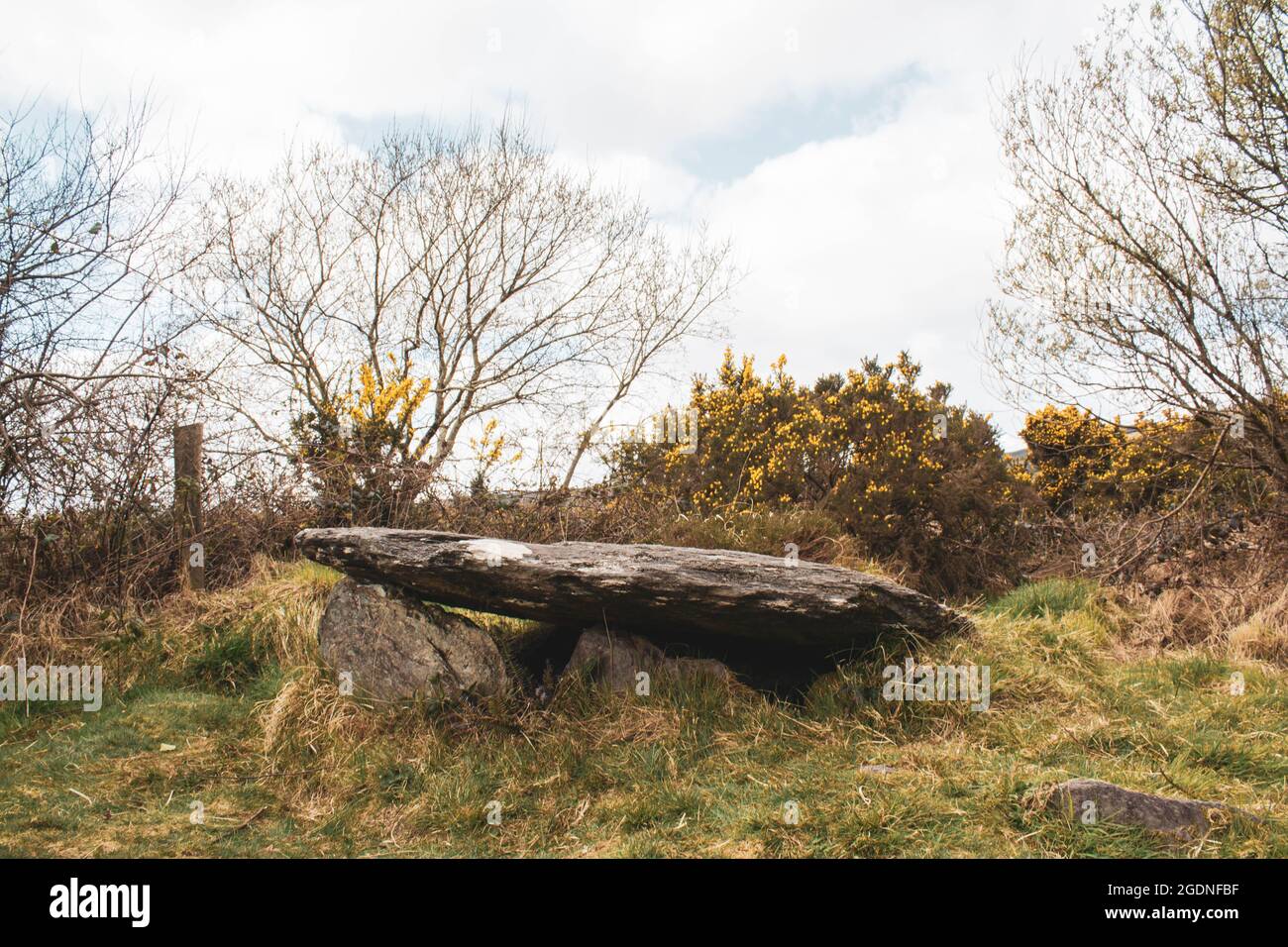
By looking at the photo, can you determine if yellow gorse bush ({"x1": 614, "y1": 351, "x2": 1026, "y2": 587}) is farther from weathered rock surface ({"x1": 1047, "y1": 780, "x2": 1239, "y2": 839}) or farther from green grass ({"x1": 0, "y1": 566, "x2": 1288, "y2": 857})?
weathered rock surface ({"x1": 1047, "y1": 780, "x2": 1239, "y2": 839})

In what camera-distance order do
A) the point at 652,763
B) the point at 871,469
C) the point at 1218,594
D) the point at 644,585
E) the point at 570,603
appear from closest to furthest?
the point at 652,763
the point at 644,585
the point at 570,603
the point at 1218,594
the point at 871,469

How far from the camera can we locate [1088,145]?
891 cm

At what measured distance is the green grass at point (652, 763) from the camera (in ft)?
13.4

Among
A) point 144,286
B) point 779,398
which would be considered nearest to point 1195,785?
point 779,398

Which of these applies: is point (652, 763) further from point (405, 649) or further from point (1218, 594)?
point (1218, 594)

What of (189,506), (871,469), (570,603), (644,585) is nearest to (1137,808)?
(644,585)

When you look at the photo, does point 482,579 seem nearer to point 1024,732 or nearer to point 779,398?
point 1024,732

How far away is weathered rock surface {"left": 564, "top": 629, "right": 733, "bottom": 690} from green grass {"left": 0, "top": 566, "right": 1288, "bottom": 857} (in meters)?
0.15

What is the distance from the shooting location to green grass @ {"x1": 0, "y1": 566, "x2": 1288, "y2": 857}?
4.09 m

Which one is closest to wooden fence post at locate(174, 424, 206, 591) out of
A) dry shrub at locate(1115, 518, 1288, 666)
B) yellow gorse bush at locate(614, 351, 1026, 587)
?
yellow gorse bush at locate(614, 351, 1026, 587)

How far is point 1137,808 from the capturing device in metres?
3.91

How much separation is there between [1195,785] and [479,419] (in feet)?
39.5

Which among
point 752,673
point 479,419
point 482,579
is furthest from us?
point 479,419

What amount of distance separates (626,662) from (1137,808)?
290 centimetres
